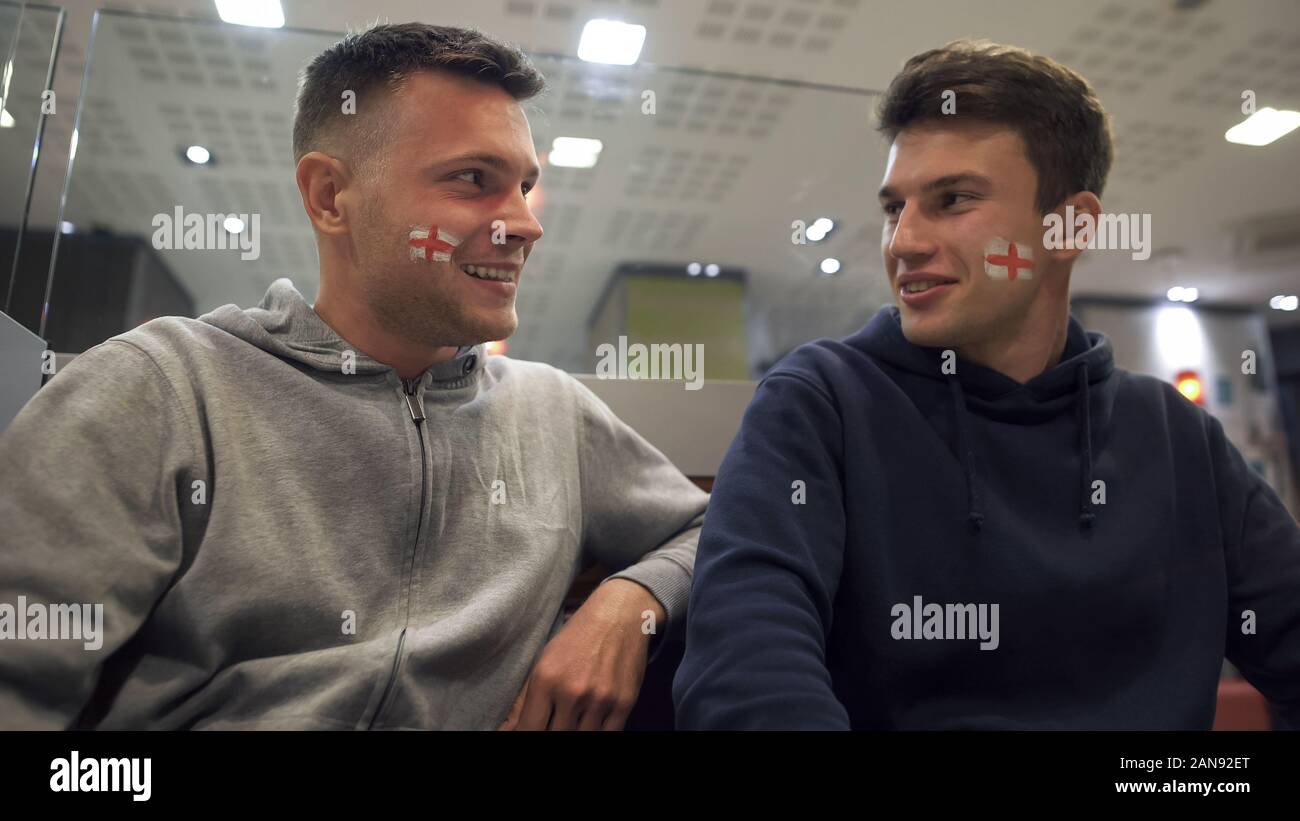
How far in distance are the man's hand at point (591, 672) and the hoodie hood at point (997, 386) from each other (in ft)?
1.45

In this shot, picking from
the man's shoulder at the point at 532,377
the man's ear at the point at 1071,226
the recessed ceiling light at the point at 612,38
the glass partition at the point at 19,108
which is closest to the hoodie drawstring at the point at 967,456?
the man's ear at the point at 1071,226

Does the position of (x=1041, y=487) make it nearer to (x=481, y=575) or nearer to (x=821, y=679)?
(x=821, y=679)

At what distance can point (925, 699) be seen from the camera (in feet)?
2.80

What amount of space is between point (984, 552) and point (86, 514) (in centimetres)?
92

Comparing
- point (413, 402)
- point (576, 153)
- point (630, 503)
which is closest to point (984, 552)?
point (630, 503)

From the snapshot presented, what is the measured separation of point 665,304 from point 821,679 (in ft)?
4.10

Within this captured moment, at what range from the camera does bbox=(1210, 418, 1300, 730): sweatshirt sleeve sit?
97 cm

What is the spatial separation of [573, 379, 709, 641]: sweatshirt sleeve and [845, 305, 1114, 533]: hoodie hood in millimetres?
323

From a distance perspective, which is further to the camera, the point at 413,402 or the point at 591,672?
the point at 413,402

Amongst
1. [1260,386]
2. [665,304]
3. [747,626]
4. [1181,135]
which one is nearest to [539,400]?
[747,626]

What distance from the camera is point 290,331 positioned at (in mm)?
979

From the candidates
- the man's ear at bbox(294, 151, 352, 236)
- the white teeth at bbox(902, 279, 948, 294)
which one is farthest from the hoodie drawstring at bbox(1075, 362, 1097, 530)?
the man's ear at bbox(294, 151, 352, 236)

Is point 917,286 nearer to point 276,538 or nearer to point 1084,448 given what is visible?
point 1084,448

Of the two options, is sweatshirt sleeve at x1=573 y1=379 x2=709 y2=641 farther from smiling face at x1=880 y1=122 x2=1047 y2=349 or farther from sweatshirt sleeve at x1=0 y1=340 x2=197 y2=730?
sweatshirt sleeve at x1=0 y1=340 x2=197 y2=730
